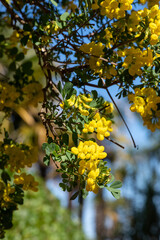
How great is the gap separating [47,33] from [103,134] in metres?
0.54

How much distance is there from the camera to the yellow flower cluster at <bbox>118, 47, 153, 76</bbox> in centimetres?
106

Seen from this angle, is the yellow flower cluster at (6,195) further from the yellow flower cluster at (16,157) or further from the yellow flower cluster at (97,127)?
the yellow flower cluster at (97,127)

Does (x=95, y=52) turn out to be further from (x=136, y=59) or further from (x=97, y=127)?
(x=97, y=127)

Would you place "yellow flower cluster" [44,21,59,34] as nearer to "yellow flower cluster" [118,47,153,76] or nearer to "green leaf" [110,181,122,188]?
"yellow flower cluster" [118,47,153,76]

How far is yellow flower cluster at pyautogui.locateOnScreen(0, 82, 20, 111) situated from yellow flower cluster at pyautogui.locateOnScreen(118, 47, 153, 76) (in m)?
0.64

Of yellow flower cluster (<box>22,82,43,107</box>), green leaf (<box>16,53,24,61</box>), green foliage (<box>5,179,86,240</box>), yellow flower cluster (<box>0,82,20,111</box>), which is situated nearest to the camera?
yellow flower cluster (<box>0,82,20,111</box>)

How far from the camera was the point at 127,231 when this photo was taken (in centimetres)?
984

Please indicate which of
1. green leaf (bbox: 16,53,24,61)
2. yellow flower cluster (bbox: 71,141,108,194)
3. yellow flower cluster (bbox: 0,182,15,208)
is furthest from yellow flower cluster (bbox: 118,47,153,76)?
green leaf (bbox: 16,53,24,61)

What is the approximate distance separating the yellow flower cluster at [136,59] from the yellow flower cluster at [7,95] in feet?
2.10

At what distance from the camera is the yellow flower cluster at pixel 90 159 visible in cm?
90

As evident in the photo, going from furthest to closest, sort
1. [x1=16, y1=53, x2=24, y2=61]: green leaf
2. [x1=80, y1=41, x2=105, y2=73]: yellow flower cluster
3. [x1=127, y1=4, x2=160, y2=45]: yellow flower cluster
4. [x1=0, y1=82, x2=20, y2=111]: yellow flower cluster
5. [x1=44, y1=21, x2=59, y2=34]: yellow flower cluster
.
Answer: [x1=16, y1=53, x2=24, y2=61]: green leaf → [x1=0, y1=82, x2=20, y2=111]: yellow flower cluster → [x1=44, y1=21, x2=59, y2=34]: yellow flower cluster → [x1=80, y1=41, x2=105, y2=73]: yellow flower cluster → [x1=127, y1=4, x2=160, y2=45]: yellow flower cluster

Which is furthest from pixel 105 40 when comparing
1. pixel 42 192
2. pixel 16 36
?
pixel 42 192

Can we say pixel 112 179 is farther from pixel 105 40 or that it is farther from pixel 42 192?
pixel 42 192

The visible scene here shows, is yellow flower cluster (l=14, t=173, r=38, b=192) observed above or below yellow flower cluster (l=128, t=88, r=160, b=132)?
below
